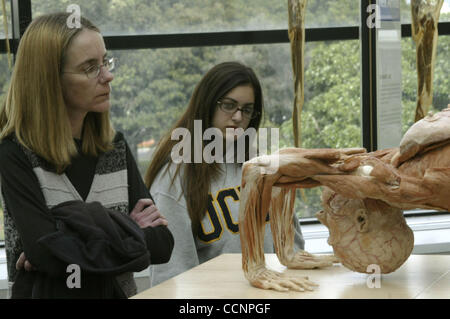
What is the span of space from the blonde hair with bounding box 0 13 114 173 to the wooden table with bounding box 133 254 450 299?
37 centimetres

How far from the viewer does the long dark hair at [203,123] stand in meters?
1.85

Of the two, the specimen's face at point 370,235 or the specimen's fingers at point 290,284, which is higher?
the specimen's face at point 370,235

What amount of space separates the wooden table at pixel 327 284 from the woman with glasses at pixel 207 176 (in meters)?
0.23

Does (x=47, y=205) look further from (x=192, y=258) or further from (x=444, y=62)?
(x=444, y=62)

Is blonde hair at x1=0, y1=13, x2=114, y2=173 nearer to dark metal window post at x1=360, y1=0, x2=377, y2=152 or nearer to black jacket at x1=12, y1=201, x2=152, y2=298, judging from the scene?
black jacket at x1=12, y1=201, x2=152, y2=298

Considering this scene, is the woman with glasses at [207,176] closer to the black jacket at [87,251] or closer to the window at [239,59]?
the black jacket at [87,251]

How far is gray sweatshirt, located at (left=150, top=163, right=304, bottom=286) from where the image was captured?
1819mm

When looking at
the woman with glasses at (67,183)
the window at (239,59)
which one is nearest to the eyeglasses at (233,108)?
the woman with glasses at (67,183)

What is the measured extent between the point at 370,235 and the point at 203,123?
2.22 ft

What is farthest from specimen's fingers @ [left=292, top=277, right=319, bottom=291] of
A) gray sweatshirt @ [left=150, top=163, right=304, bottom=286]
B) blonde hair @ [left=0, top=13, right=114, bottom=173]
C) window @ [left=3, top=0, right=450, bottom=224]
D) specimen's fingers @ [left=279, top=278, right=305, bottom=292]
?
window @ [left=3, top=0, right=450, bottom=224]

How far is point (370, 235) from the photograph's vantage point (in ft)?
4.60

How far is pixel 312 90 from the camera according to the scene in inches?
120

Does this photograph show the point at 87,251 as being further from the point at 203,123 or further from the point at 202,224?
the point at 203,123

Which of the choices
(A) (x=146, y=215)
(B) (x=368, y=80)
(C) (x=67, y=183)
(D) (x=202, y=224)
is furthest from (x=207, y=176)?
(B) (x=368, y=80)
